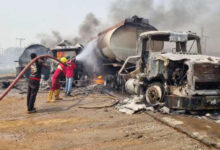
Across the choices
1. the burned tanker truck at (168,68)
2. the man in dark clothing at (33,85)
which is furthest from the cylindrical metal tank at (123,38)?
the man in dark clothing at (33,85)

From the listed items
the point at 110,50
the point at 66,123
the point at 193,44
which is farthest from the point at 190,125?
the point at 110,50

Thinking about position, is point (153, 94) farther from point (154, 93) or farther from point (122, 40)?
point (122, 40)

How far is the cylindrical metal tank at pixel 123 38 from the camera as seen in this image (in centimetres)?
918

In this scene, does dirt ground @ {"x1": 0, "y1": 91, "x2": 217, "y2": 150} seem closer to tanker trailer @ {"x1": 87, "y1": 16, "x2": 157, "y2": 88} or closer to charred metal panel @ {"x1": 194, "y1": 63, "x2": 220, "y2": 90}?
charred metal panel @ {"x1": 194, "y1": 63, "x2": 220, "y2": 90}

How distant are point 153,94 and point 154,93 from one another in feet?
0.21

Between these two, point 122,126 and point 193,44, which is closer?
point 122,126

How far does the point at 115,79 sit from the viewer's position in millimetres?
9922

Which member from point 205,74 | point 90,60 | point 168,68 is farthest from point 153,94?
point 90,60

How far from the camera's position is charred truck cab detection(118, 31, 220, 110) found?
193 inches

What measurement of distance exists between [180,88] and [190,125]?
4.03 ft

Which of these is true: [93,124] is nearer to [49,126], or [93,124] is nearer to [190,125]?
[49,126]

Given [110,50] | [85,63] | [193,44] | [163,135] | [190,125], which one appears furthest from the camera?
[85,63]

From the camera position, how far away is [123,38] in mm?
9281

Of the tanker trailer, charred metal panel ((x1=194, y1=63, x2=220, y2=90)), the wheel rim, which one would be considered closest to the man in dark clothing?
the wheel rim
